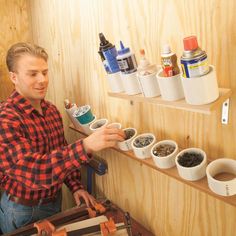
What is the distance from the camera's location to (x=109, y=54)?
3.18ft

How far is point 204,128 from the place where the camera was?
0.87m

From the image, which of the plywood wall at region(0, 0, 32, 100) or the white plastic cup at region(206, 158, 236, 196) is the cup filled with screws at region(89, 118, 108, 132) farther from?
the plywood wall at region(0, 0, 32, 100)

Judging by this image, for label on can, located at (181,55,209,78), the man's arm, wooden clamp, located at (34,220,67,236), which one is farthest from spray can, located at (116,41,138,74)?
wooden clamp, located at (34,220,67,236)

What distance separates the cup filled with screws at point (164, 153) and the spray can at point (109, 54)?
12.2 inches

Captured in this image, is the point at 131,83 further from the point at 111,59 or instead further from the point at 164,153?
the point at 164,153

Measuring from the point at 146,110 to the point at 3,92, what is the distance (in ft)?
4.13

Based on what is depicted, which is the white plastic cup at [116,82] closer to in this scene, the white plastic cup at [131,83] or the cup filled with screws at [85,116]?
the white plastic cup at [131,83]

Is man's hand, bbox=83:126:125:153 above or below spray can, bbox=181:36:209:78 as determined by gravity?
below

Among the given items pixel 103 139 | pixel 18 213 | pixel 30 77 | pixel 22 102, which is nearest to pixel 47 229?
pixel 18 213

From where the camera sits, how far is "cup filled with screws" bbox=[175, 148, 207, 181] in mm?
806

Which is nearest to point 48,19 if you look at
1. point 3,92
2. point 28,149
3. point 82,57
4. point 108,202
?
point 82,57

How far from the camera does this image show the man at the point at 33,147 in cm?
109

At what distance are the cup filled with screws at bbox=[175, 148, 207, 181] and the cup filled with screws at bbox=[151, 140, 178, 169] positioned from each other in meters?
0.03

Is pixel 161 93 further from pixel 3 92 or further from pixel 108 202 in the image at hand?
pixel 3 92
